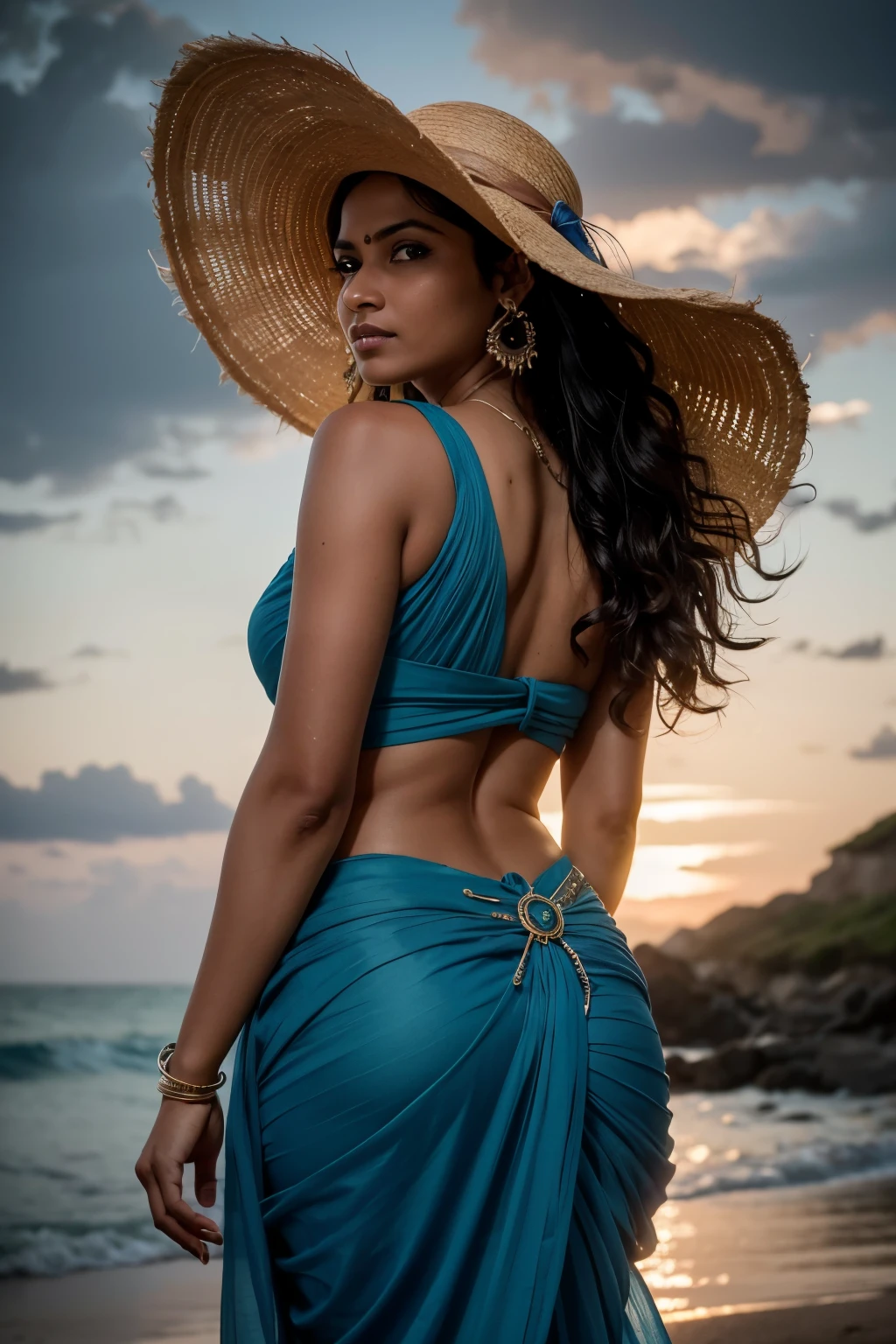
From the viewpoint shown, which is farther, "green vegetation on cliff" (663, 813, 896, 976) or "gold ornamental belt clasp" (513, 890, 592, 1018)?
"green vegetation on cliff" (663, 813, 896, 976)

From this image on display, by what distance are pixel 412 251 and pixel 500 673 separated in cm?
50

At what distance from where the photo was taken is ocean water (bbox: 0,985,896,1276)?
5.06m

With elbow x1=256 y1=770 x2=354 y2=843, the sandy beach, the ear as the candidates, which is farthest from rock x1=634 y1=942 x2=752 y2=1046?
elbow x1=256 y1=770 x2=354 y2=843

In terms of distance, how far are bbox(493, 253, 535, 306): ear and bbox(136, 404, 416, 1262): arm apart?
0.39 meters

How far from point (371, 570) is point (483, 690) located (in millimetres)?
210

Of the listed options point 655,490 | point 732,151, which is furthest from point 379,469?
point 732,151

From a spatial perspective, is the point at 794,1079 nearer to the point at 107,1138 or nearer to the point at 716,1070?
the point at 716,1070

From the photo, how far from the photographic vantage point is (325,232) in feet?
6.11

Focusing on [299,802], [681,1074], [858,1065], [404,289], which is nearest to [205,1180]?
[299,802]

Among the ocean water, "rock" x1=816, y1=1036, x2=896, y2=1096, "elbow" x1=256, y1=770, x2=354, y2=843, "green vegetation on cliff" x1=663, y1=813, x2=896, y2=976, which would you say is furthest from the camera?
"green vegetation on cliff" x1=663, y1=813, x2=896, y2=976

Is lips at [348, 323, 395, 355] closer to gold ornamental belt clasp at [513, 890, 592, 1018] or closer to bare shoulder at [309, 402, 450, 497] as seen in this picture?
bare shoulder at [309, 402, 450, 497]

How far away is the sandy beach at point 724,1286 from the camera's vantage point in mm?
3445

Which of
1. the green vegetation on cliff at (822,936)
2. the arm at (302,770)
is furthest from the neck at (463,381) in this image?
the green vegetation on cliff at (822,936)

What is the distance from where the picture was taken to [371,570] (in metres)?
1.23
